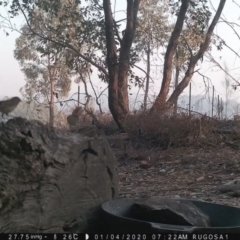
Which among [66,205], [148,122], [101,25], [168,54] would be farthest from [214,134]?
[66,205]

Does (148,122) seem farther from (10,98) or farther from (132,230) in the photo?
(132,230)

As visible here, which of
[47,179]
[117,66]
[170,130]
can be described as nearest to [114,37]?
[117,66]

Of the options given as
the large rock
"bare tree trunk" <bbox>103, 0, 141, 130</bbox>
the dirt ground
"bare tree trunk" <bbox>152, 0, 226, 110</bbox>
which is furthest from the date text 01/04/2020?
"bare tree trunk" <bbox>103, 0, 141, 130</bbox>

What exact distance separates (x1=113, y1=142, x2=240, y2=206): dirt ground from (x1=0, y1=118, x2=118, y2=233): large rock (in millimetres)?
1726

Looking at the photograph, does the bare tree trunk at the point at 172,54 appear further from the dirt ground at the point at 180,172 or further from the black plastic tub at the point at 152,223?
the black plastic tub at the point at 152,223

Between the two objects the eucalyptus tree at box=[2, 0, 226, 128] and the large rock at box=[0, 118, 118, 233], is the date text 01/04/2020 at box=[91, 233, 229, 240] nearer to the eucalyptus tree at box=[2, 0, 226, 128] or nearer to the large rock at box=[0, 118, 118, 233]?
the large rock at box=[0, 118, 118, 233]

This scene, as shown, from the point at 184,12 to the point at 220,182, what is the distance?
5741 millimetres

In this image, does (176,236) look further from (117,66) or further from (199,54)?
(199,54)

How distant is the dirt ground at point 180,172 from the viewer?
513 cm

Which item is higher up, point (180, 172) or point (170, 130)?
point (170, 130)

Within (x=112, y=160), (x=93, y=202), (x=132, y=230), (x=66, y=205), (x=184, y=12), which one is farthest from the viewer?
(x=184, y=12)

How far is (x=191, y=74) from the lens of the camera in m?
11.4

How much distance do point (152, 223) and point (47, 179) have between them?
25.5 inches

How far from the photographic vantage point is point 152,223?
107 inches
